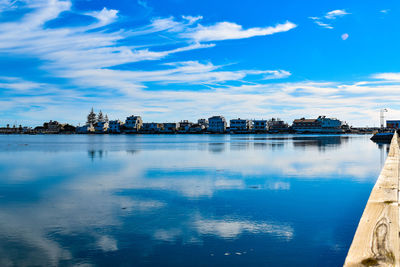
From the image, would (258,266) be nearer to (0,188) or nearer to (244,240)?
(244,240)

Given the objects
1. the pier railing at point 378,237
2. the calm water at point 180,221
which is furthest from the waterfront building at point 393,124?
the pier railing at point 378,237

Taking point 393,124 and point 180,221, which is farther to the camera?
point 393,124

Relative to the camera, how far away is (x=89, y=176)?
21250 millimetres

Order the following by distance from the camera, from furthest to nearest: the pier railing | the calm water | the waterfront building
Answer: the waterfront building → the calm water → the pier railing

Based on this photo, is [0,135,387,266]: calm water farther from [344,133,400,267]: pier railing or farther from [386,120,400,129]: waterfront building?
[386,120,400,129]: waterfront building

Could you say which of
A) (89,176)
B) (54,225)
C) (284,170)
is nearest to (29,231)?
(54,225)

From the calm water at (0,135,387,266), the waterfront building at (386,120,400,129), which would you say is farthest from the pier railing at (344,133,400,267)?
the waterfront building at (386,120,400,129)

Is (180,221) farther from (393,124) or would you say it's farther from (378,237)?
(393,124)

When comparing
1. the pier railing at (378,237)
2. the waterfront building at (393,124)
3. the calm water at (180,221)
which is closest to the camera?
the pier railing at (378,237)

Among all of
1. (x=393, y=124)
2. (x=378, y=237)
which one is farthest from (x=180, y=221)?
(x=393, y=124)

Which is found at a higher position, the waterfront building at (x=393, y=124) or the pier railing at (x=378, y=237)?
the waterfront building at (x=393, y=124)

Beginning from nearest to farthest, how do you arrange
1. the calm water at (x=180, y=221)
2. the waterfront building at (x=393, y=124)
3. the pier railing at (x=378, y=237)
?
the pier railing at (x=378, y=237) < the calm water at (x=180, y=221) < the waterfront building at (x=393, y=124)

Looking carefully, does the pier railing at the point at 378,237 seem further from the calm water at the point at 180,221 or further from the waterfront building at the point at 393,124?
the waterfront building at the point at 393,124

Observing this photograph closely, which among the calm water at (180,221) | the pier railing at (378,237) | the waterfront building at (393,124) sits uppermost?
the waterfront building at (393,124)
